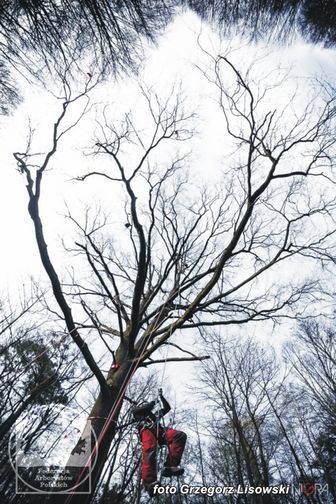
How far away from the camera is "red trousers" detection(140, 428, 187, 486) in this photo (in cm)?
287

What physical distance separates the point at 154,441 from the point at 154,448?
3.2 inches

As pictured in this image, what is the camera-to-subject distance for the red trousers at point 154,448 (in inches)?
113

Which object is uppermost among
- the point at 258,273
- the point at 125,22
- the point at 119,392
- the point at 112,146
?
the point at 112,146

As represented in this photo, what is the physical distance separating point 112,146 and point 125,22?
2.49m

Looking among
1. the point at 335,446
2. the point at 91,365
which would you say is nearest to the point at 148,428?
the point at 91,365

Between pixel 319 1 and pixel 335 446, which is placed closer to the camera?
pixel 319 1

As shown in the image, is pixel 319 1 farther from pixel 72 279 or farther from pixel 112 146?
pixel 72 279

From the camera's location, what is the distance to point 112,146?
4621 millimetres

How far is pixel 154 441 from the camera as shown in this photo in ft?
10.4

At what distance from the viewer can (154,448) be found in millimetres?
3090

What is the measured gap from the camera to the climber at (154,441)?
2879mm

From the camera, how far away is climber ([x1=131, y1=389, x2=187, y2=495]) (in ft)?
9.45

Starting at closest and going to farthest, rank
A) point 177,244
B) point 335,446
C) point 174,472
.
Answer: point 174,472 → point 177,244 → point 335,446

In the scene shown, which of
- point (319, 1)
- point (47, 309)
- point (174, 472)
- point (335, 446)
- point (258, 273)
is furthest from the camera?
point (335, 446)
